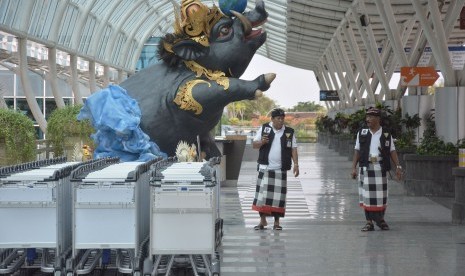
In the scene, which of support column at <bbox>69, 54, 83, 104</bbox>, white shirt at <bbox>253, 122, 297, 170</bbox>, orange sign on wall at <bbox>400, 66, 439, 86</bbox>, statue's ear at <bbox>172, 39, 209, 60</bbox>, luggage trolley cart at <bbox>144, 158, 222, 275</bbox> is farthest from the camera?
support column at <bbox>69, 54, 83, 104</bbox>

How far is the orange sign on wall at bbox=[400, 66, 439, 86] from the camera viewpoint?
27.4 meters

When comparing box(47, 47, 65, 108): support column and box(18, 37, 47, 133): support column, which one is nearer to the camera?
box(18, 37, 47, 133): support column

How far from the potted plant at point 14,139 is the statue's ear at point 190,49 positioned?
3654 millimetres

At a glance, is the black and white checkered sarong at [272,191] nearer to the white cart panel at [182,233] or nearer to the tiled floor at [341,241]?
the tiled floor at [341,241]

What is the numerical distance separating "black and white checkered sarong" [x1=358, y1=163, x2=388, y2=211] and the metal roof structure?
7.27 m

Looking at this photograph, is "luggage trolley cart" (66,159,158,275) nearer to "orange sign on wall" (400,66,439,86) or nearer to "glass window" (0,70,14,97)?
"orange sign on wall" (400,66,439,86)

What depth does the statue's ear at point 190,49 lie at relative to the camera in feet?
57.8

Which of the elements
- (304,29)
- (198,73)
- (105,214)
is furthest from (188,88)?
(304,29)

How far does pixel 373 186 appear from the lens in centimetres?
1395

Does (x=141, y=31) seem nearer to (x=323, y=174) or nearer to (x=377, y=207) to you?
(x=323, y=174)

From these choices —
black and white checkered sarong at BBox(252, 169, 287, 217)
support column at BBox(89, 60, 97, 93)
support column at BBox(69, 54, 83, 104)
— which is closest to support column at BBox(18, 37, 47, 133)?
support column at BBox(69, 54, 83, 104)

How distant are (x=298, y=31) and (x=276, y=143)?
122ft

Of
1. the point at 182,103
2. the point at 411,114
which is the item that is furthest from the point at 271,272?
the point at 411,114

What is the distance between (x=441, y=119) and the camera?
2083 centimetres
